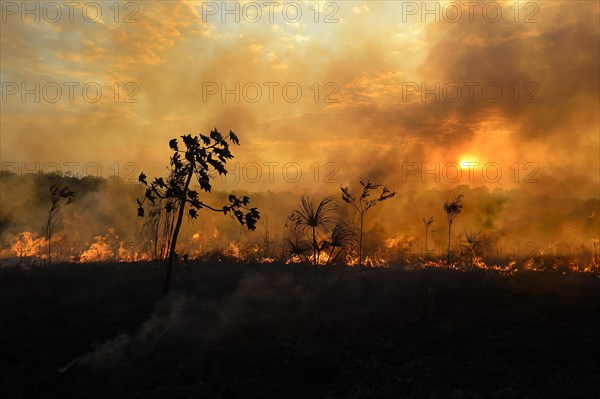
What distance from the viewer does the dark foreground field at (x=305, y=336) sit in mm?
14820

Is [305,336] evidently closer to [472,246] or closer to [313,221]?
[313,221]

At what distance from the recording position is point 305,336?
1844cm

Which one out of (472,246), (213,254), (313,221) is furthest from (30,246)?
(472,246)

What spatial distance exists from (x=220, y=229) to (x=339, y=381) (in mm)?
53916

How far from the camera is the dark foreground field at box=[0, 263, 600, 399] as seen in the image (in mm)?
14820

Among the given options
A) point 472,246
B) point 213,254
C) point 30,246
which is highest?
point 30,246

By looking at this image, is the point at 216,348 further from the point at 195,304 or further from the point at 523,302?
the point at 523,302

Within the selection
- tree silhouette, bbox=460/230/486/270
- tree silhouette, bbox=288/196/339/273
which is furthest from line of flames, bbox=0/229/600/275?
tree silhouette, bbox=288/196/339/273

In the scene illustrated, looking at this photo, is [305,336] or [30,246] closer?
[305,336]

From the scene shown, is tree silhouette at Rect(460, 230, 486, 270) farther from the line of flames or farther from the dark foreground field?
the dark foreground field

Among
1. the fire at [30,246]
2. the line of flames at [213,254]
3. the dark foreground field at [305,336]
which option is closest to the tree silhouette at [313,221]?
the dark foreground field at [305,336]

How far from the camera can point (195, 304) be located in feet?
72.4

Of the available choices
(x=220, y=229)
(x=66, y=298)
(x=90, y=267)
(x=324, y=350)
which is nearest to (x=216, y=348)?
(x=324, y=350)

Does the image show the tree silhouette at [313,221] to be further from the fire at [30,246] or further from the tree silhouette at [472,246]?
the fire at [30,246]
